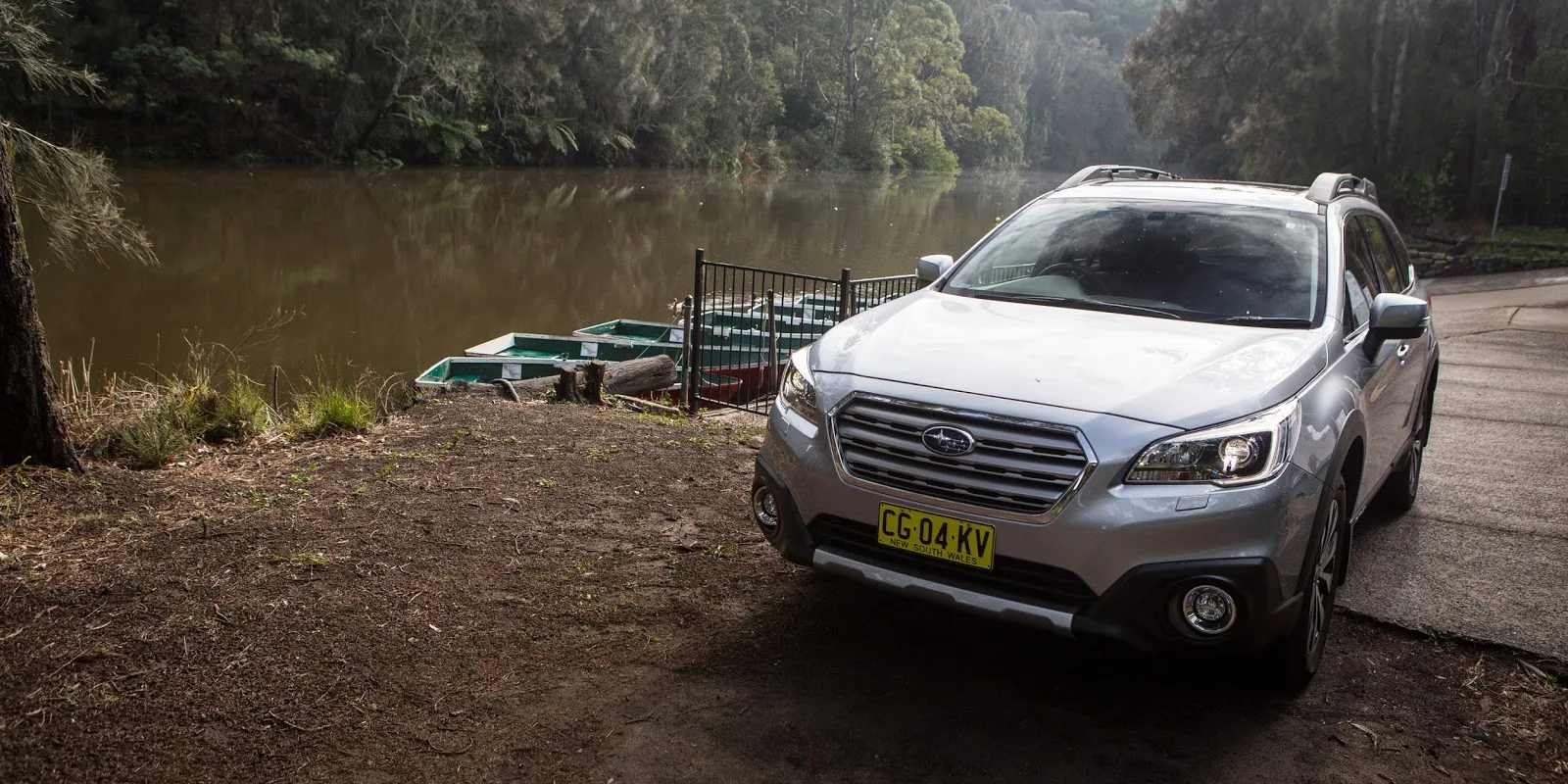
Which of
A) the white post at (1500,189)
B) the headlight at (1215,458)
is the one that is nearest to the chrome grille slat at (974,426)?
the headlight at (1215,458)

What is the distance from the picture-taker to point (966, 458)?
3875mm

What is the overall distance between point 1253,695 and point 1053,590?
3.45 feet

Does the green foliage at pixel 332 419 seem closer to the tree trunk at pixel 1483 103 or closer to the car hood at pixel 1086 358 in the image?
the car hood at pixel 1086 358

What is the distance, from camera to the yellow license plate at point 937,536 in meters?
3.84

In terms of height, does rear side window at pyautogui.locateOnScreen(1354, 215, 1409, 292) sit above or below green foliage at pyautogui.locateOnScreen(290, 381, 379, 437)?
above

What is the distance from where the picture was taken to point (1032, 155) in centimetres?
12156

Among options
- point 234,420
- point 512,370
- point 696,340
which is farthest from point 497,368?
point 234,420

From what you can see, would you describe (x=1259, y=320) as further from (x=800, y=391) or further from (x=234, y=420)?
(x=234, y=420)

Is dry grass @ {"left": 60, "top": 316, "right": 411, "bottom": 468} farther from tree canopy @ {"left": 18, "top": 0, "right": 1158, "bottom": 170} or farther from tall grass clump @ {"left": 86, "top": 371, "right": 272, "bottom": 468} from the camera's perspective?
tree canopy @ {"left": 18, "top": 0, "right": 1158, "bottom": 170}

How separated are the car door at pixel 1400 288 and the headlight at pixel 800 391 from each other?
271 centimetres

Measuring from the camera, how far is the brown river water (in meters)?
17.8

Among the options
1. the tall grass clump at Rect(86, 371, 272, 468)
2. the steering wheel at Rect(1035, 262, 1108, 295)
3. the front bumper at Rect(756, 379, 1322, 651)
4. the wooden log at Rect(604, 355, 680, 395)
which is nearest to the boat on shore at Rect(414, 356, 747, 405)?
the wooden log at Rect(604, 355, 680, 395)

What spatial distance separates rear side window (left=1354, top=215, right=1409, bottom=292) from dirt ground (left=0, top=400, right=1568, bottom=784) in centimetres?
193

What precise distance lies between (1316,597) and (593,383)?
686cm
